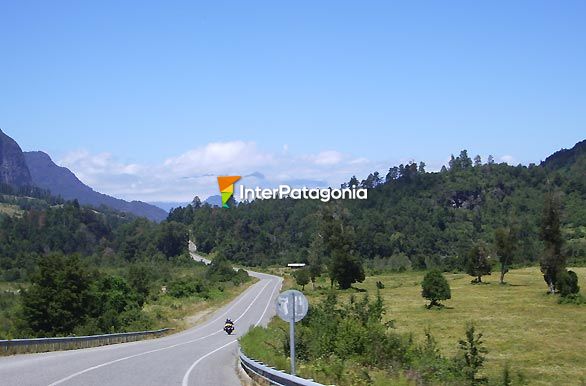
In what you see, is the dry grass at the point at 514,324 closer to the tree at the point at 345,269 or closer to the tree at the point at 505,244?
the tree at the point at 505,244

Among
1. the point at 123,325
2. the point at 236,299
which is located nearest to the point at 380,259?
the point at 236,299

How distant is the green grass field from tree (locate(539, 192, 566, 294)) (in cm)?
258

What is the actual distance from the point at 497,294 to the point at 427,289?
12.5 metres

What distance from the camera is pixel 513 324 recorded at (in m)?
49.9

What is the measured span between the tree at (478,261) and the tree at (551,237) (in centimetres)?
1906

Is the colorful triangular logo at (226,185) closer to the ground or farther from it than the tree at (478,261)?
farther from it

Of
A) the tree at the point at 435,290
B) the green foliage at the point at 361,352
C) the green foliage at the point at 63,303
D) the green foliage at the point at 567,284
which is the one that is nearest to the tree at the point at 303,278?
the tree at the point at 435,290

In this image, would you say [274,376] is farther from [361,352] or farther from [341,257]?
[341,257]

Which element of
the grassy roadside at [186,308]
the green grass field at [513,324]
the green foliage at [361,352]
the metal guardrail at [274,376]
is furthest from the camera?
the grassy roadside at [186,308]

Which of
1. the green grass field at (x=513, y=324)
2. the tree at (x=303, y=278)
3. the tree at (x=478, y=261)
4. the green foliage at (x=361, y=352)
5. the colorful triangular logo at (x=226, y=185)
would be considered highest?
the colorful triangular logo at (x=226, y=185)

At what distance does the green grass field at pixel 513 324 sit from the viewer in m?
31.3

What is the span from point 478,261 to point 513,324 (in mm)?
46006

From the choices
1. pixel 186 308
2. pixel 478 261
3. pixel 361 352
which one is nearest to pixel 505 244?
pixel 478 261

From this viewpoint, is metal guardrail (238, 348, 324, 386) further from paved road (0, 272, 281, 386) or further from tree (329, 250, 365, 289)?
tree (329, 250, 365, 289)
